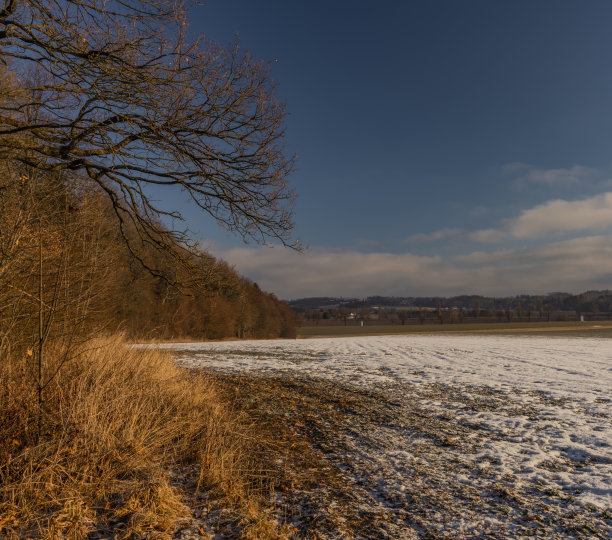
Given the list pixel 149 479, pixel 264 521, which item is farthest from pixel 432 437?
pixel 149 479

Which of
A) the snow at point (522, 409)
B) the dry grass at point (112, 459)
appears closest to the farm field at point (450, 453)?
the snow at point (522, 409)

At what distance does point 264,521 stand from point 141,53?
606 cm

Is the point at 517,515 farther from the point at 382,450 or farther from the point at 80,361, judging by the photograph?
the point at 80,361

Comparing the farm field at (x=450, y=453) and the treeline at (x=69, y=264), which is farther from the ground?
the treeline at (x=69, y=264)

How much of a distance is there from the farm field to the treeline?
2.68 m

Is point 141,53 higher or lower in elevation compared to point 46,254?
higher

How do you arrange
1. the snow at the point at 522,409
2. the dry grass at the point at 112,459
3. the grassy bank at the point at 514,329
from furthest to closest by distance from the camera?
the grassy bank at the point at 514,329
the snow at the point at 522,409
the dry grass at the point at 112,459

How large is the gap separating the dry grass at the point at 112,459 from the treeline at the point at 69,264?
78 cm

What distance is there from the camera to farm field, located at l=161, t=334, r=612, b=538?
134 inches

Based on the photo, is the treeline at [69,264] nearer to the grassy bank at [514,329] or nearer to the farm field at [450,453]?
the farm field at [450,453]

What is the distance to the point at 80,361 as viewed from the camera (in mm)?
5797

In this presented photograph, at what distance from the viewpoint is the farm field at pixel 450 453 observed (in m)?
3.40

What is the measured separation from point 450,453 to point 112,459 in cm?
385

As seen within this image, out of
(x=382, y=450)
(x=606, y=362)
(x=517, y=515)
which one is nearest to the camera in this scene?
(x=517, y=515)
